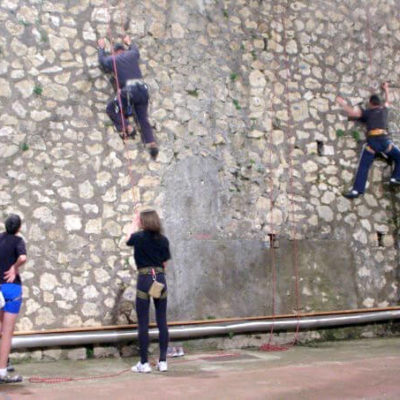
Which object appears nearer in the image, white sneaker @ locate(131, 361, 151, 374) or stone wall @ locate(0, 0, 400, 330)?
white sneaker @ locate(131, 361, 151, 374)

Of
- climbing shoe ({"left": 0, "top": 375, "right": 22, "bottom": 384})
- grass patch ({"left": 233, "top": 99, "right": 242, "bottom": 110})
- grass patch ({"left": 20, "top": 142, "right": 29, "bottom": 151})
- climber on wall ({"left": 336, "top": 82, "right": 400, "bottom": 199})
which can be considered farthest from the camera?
climber on wall ({"left": 336, "top": 82, "right": 400, "bottom": 199})

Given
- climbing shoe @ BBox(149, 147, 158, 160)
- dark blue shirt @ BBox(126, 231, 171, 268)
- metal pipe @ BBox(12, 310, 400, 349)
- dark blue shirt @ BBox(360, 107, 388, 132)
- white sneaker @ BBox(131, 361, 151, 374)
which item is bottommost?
white sneaker @ BBox(131, 361, 151, 374)

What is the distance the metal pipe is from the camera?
6777mm

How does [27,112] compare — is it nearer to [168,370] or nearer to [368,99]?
[168,370]

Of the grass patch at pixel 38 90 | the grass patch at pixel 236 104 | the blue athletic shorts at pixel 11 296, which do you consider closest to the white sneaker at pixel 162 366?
the blue athletic shorts at pixel 11 296

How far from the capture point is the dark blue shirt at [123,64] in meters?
7.56

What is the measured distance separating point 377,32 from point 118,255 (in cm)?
500

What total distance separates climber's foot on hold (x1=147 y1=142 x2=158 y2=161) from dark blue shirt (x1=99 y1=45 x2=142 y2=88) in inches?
29.4

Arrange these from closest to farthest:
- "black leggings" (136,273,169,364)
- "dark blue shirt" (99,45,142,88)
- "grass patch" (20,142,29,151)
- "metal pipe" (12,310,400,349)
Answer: "black leggings" (136,273,169,364) → "metal pipe" (12,310,400,349) → "grass patch" (20,142,29,151) → "dark blue shirt" (99,45,142,88)

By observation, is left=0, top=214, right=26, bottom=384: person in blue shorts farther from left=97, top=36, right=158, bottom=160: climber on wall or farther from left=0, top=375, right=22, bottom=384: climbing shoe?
left=97, top=36, right=158, bottom=160: climber on wall

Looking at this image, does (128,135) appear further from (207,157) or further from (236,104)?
(236,104)

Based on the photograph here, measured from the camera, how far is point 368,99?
30.3 ft

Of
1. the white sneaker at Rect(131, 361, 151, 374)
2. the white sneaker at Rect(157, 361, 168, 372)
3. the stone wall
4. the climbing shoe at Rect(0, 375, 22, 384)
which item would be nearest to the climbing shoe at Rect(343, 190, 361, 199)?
the stone wall

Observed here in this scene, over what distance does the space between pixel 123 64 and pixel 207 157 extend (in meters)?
1.49
